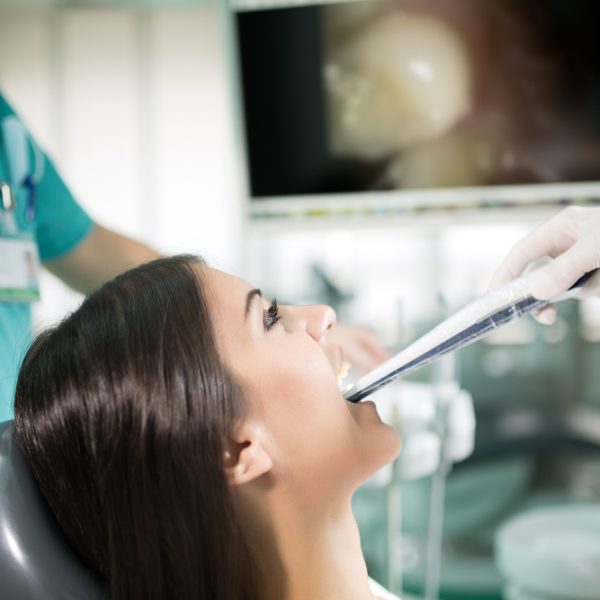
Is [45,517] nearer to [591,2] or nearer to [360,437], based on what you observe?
[360,437]

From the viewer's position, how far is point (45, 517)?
0.99 meters

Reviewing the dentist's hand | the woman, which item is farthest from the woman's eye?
the dentist's hand

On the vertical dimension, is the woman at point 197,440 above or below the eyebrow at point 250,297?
below

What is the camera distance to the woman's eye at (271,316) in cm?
111

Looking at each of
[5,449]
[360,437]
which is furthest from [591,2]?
[5,449]

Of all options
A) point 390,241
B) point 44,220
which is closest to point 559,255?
point 44,220

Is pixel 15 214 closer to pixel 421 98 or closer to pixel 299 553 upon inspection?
pixel 299 553

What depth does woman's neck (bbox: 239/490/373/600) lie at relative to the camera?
1.07 m

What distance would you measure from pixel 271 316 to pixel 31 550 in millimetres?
453

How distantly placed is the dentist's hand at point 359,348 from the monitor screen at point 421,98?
907 millimetres

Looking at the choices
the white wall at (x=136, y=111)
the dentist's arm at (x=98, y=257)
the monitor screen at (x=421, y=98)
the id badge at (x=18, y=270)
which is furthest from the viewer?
the white wall at (x=136, y=111)

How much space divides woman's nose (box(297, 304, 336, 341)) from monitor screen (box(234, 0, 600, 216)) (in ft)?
3.93

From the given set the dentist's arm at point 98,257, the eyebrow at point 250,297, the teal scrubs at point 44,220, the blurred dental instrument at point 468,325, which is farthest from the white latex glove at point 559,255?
the teal scrubs at point 44,220

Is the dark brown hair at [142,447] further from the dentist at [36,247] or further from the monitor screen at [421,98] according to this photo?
the monitor screen at [421,98]
